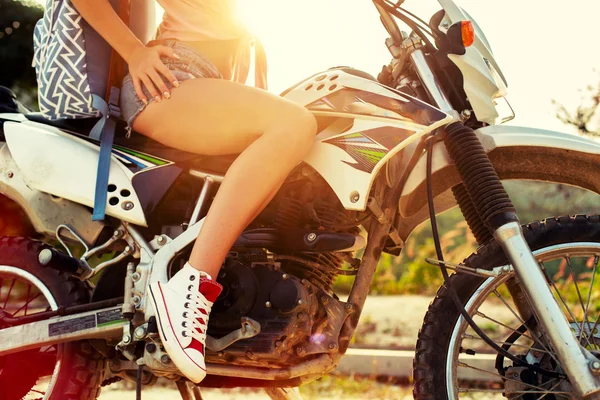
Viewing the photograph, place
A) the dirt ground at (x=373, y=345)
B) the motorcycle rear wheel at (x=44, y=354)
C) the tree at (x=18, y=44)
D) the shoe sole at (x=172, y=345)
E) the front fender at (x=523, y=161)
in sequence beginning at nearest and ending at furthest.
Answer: the shoe sole at (x=172, y=345)
the front fender at (x=523, y=161)
the motorcycle rear wheel at (x=44, y=354)
the dirt ground at (x=373, y=345)
the tree at (x=18, y=44)

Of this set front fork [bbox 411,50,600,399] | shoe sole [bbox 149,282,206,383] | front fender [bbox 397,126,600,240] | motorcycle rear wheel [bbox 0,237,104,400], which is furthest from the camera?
motorcycle rear wheel [bbox 0,237,104,400]

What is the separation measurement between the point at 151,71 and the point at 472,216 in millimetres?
1230

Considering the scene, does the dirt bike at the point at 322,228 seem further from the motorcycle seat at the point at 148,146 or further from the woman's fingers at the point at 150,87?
the woman's fingers at the point at 150,87

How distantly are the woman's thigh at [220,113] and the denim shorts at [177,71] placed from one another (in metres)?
0.04

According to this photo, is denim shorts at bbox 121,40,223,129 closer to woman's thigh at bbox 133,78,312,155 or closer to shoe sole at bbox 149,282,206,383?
woman's thigh at bbox 133,78,312,155

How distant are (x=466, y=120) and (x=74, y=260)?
1.51 meters

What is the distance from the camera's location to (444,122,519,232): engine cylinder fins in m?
2.13

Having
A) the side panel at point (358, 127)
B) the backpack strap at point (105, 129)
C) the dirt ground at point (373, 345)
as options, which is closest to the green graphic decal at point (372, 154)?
the side panel at point (358, 127)

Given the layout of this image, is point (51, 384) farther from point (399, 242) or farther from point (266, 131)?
point (399, 242)

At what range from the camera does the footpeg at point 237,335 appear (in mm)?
2242

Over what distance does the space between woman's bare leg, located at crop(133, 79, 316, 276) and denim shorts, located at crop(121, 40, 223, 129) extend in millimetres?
38

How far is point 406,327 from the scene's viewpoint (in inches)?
212

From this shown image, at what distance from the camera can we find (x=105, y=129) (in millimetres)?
2422

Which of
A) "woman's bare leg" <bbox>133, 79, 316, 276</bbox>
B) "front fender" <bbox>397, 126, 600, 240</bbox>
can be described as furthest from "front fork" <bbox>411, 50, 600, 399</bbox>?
"woman's bare leg" <bbox>133, 79, 316, 276</bbox>
